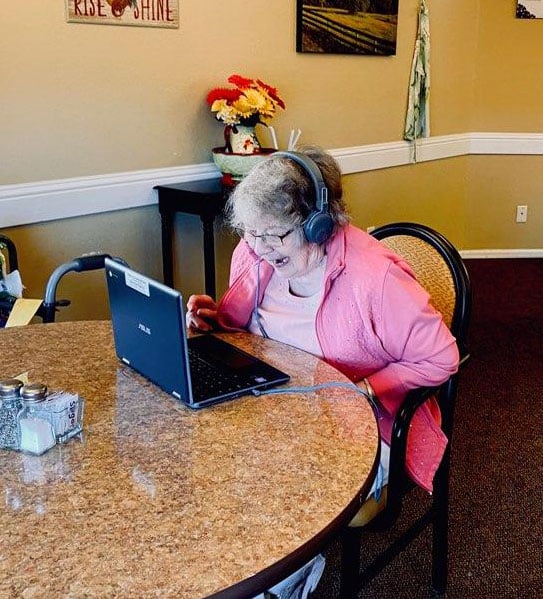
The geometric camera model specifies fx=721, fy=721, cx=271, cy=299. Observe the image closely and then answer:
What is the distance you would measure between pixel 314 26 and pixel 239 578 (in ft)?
10.3

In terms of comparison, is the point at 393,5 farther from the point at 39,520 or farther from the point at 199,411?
the point at 39,520

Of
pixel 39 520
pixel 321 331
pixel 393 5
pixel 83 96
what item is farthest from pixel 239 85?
pixel 39 520

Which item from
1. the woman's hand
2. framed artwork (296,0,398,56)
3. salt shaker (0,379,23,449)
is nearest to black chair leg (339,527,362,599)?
the woman's hand

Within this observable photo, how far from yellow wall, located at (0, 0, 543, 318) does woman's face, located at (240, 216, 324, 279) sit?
135cm

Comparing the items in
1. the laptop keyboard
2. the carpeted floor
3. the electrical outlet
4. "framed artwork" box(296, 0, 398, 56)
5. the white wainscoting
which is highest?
"framed artwork" box(296, 0, 398, 56)

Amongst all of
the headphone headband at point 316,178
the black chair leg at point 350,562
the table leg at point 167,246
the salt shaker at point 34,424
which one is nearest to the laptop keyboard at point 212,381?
the salt shaker at point 34,424

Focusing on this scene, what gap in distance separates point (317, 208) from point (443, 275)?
0.39 m

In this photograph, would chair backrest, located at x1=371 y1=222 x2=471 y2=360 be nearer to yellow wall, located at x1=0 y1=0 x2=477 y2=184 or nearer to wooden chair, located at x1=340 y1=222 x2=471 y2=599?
wooden chair, located at x1=340 y1=222 x2=471 y2=599

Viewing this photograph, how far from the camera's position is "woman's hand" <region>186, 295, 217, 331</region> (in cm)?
169

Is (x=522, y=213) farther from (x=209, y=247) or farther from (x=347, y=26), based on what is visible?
(x=209, y=247)

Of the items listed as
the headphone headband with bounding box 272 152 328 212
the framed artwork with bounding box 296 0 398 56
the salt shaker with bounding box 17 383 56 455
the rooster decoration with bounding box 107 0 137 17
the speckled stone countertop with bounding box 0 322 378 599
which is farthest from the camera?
the framed artwork with bounding box 296 0 398 56

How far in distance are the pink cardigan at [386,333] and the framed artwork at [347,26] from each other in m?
2.20

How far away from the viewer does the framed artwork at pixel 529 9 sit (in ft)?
15.3

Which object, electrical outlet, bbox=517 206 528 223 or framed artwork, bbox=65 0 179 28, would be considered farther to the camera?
electrical outlet, bbox=517 206 528 223
